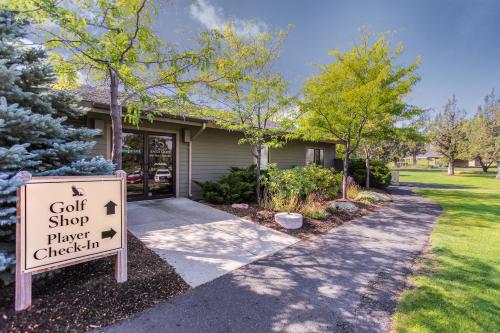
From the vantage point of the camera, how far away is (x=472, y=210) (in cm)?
846

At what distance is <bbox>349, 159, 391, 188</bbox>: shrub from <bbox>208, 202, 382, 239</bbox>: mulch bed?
21.2 feet

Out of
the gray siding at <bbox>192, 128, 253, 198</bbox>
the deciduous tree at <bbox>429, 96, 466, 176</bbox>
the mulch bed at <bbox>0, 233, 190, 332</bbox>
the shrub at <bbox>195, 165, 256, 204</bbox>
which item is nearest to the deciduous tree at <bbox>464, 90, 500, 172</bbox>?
the deciduous tree at <bbox>429, 96, 466, 176</bbox>

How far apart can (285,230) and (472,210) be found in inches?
307

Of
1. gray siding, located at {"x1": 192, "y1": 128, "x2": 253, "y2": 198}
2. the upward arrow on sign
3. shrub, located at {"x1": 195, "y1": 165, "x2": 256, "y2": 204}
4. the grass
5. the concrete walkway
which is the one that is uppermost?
gray siding, located at {"x1": 192, "y1": 128, "x2": 253, "y2": 198}

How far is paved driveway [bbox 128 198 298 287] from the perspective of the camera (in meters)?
3.45

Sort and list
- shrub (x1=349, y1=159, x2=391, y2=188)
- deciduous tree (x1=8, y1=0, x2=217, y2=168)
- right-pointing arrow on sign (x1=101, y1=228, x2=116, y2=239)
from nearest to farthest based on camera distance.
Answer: right-pointing arrow on sign (x1=101, y1=228, x2=116, y2=239) < deciduous tree (x1=8, y1=0, x2=217, y2=168) < shrub (x1=349, y1=159, x2=391, y2=188)

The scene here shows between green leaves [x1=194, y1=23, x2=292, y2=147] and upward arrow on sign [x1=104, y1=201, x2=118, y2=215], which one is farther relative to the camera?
green leaves [x1=194, y1=23, x2=292, y2=147]

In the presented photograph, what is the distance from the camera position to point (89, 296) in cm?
245

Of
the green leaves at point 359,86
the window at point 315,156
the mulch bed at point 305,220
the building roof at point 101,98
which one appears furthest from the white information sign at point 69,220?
the window at point 315,156

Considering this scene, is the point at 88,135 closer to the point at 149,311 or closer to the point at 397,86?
the point at 149,311

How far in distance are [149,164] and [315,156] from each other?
33.2ft

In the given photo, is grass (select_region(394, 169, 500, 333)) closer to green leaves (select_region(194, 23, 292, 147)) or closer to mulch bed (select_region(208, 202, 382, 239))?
mulch bed (select_region(208, 202, 382, 239))

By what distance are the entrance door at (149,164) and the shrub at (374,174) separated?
10.6m

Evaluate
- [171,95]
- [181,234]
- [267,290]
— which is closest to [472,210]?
[267,290]
